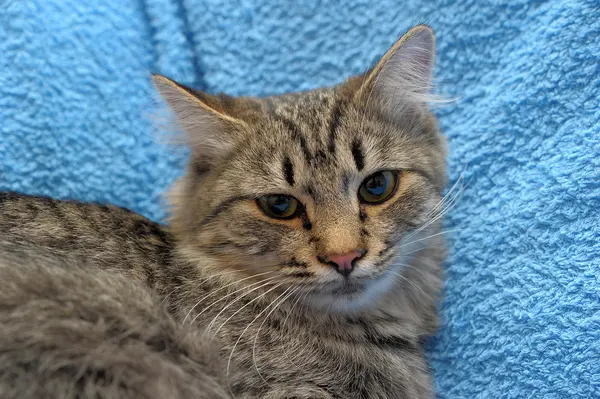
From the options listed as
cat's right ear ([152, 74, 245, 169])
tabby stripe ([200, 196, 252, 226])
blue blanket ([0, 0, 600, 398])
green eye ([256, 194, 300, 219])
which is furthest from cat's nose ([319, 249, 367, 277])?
blue blanket ([0, 0, 600, 398])

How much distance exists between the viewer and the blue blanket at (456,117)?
1449 mm

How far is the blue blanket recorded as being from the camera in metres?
1.45

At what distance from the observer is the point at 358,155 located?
4.28 feet

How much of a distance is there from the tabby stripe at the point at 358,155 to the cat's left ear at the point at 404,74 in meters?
0.14

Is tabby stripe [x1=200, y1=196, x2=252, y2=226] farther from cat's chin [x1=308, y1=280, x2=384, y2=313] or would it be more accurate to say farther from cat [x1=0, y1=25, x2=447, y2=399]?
cat's chin [x1=308, y1=280, x2=384, y2=313]

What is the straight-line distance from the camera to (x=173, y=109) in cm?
140

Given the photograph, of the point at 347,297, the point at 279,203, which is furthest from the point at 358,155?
the point at 347,297

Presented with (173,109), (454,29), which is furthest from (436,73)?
(173,109)

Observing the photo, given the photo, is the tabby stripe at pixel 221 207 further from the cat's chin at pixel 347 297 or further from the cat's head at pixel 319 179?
the cat's chin at pixel 347 297

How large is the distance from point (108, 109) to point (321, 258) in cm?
109

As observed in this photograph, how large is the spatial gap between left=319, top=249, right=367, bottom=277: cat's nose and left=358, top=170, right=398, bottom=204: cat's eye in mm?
166

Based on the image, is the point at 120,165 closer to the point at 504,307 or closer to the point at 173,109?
the point at 173,109

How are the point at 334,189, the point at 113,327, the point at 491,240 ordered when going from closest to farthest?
the point at 113,327, the point at 334,189, the point at 491,240

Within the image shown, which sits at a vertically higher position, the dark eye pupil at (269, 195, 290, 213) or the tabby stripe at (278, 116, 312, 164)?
the tabby stripe at (278, 116, 312, 164)
